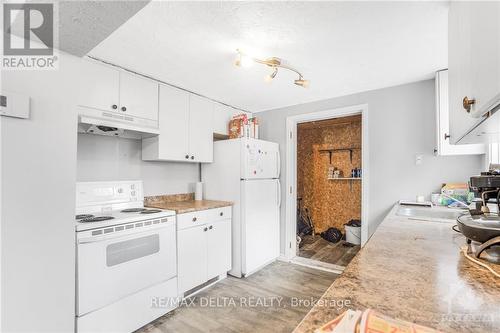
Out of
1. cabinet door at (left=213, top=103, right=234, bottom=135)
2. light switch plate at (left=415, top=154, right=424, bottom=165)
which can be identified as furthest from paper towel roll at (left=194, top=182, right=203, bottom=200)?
light switch plate at (left=415, top=154, right=424, bottom=165)

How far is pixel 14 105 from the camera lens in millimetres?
1295

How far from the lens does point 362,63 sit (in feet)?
6.85

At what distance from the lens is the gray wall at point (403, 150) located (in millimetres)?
2402

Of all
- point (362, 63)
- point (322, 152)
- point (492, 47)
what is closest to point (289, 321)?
point (492, 47)

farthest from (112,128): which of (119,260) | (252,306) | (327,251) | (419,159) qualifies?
(327,251)

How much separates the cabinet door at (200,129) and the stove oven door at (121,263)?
3.13 ft

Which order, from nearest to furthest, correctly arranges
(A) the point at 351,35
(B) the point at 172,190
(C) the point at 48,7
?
(C) the point at 48,7, (A) the point at 351,35, (B) the point at 172,190

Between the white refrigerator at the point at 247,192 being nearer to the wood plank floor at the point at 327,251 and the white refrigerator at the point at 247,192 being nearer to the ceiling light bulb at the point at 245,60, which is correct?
the wood plank floor at the point at 327,251

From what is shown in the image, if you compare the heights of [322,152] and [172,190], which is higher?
[322,152]

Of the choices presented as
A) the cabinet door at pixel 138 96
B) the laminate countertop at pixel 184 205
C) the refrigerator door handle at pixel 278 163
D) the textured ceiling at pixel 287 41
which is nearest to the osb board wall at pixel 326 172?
the refrigerator door handle at pixel 278 163

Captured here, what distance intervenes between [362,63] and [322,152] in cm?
279

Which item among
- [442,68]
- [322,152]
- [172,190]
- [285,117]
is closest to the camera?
[442,68]

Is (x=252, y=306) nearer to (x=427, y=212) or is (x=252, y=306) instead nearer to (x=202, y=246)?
(x=202, y=246)

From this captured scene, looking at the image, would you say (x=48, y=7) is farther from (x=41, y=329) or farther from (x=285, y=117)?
(x=285, y=117)
